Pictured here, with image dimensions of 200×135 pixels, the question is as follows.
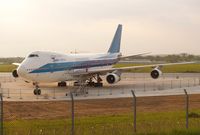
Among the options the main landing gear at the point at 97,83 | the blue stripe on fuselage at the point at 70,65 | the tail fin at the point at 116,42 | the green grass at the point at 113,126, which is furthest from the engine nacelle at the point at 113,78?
the green grass at the point at 113,126

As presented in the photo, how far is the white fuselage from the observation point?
42250 mm

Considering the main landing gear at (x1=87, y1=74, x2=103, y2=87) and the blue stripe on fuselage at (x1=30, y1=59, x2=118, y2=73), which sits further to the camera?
the main landing gear at (x1=87, y1=74, x2=103, y2=87)

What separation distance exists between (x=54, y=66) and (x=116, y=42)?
728 inches

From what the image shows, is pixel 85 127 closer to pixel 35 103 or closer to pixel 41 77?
pixel 35 103

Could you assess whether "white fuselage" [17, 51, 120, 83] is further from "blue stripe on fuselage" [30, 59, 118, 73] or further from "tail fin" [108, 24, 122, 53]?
"tail fin" [108, 24, 122, 53]

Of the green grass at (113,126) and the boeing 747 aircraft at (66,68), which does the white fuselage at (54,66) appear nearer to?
the boeing 747 aircraft at (66,68)

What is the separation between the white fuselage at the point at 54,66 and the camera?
139 ft

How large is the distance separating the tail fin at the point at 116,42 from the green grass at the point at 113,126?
1367 inches

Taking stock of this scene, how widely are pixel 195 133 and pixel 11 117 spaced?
13.7 metres

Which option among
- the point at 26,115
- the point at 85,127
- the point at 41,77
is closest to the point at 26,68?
the point at 41,77

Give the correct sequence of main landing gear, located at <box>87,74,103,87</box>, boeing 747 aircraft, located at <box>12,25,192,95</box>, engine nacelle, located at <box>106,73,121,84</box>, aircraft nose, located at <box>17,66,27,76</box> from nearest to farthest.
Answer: aircraft nose, located at <box>17,66,27,76</box> → boeing 747 aircraft, located at <box>12,25,192,95</box> → engine nacelle, located at <box>106,73,121,84</box> → main landing gear, located at <box>87,74,103,87</box>

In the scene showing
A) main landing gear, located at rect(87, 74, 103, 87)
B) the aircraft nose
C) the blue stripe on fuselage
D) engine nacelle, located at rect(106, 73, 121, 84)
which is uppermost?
the blue stripe on fuselage

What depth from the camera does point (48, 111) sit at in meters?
29.5

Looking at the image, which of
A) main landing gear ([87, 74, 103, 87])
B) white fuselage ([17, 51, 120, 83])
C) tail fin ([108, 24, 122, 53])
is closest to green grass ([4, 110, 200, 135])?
white fuselage ([17, 51, 120, 83])
